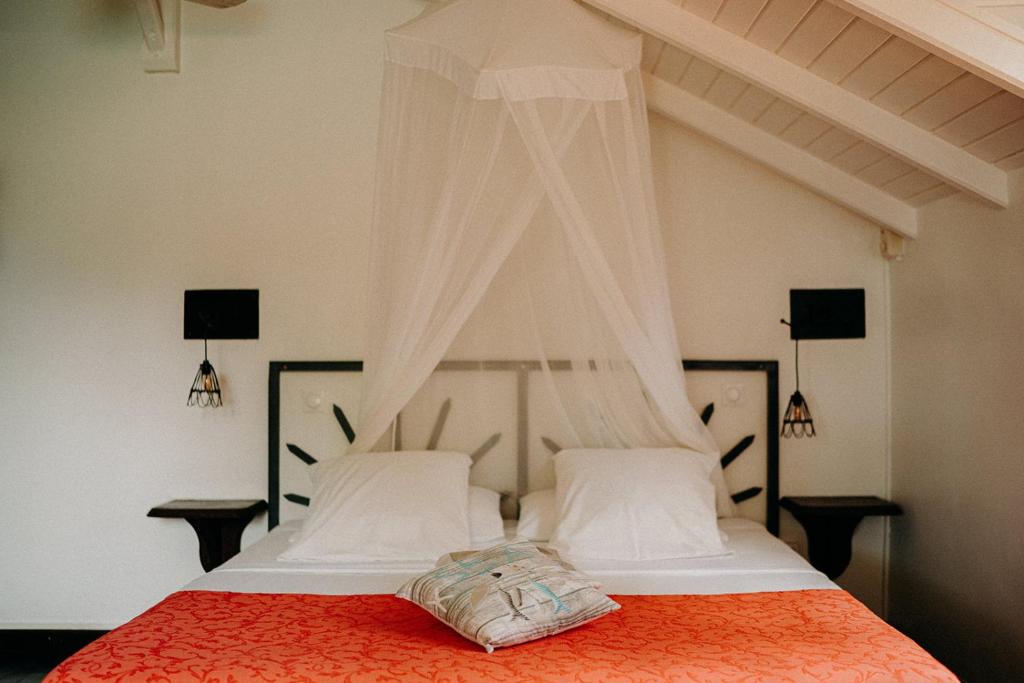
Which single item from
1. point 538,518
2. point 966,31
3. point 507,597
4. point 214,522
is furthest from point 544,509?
point 966,31

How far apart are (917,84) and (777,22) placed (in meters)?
0.45

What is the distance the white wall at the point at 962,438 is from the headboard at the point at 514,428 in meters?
0.53

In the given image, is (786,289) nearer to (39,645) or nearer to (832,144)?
(832,144)

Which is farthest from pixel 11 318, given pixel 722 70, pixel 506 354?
pixel 722 70

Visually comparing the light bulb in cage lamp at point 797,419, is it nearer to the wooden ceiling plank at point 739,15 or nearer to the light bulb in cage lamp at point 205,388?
the wooden ceiling plank at point 739,15

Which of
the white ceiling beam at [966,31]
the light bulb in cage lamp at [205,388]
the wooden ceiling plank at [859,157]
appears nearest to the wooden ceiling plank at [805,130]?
the wooden ceiling plank at [859,157]

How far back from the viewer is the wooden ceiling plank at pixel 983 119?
230 cm

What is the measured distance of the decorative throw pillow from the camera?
1.95 m

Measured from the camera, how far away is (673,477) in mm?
2924

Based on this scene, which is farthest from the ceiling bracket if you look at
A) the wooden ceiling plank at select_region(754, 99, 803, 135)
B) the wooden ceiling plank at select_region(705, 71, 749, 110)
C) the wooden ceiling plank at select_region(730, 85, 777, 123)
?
the wooden ceiling plank at select_region(705, 71, 749, 110)

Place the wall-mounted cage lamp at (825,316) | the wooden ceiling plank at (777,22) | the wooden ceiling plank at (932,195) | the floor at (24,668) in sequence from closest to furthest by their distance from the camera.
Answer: the wooden ceiling plank at (777,22) → the wooden ceiling plank at (932,195) → the floor at (24,668) → the wall-mounted cage lamp at (825,316)

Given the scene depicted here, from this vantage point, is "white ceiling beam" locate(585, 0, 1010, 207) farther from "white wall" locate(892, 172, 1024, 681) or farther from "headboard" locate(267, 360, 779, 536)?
"headboard" locate(267, 360, 779, 536)

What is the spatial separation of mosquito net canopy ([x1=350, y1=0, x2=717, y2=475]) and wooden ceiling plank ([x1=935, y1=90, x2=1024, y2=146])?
980 mm

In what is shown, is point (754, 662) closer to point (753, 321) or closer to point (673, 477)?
point (673, 477)
